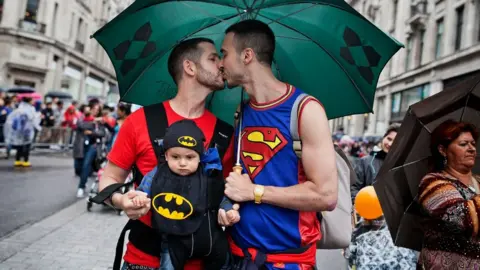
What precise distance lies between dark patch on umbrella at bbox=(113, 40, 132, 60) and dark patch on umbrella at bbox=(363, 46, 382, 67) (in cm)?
139

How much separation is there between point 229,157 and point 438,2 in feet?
97.8

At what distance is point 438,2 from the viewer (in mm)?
28406

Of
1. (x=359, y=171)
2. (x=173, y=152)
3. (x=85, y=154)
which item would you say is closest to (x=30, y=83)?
(x=85, y=154)

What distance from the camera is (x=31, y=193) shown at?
943 cm

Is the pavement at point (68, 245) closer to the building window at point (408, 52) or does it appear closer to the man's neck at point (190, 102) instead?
the man's neck at point (190, 102)

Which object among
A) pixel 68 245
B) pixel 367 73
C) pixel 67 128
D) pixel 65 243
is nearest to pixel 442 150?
pixel 367 73

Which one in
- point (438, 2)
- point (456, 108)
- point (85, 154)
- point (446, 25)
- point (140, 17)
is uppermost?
point (438, 2)

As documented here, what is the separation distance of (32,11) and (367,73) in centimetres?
3509

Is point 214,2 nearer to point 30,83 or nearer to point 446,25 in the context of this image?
point 446,25

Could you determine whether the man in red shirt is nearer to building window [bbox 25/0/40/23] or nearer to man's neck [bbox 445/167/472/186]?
man's neck [bbox 445/167/472/186]

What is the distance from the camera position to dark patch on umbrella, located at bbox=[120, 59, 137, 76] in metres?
2.86

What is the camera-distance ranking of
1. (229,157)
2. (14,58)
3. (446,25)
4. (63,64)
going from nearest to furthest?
(229,157) < (446,25) < (14,58) < (63,64)

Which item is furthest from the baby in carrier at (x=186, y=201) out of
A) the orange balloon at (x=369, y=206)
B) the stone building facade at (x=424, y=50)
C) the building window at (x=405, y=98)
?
the building window at (x=405, y=98)

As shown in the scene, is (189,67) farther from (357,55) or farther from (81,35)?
(81,35)
